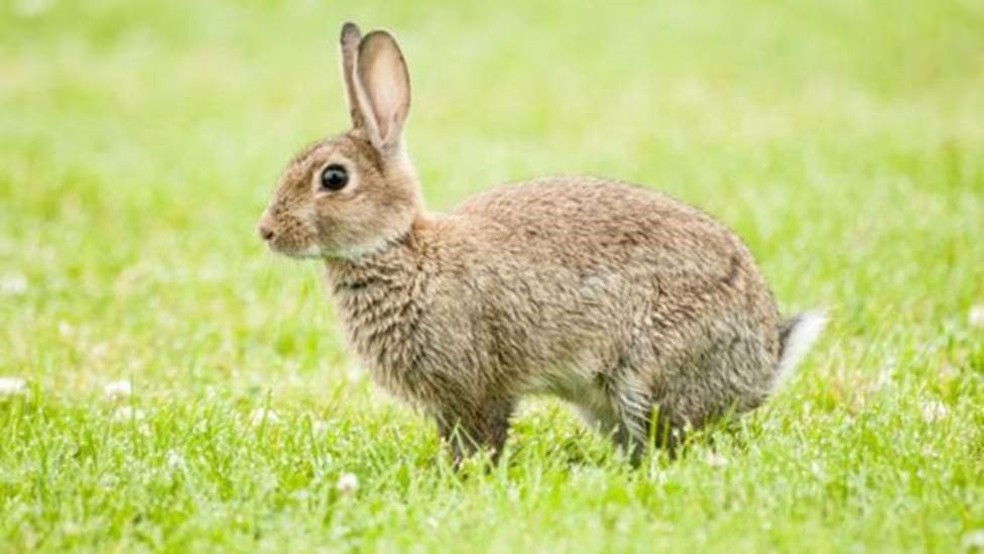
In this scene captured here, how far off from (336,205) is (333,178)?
113mm

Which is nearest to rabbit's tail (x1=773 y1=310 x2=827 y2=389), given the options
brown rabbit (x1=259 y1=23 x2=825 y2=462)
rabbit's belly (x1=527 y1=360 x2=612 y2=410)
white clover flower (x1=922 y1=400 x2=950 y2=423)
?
brown rabbit (x1=259 y1=23 x2=825 y2=462)

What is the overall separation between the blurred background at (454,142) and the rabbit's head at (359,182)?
1.44 m

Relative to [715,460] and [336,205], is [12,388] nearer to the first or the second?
[336,205]

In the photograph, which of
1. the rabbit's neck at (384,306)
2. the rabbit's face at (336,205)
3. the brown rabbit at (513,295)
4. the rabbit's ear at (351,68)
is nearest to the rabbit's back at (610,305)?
the brown rabbit at (513,295)

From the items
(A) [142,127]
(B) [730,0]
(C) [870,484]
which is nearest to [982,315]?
(C) [870,484]

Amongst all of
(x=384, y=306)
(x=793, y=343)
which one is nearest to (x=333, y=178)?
(x=384, y=306)

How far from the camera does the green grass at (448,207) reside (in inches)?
186

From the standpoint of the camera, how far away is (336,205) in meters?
5.66

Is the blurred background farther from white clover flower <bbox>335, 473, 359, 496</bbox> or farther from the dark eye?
white clover flower <bbox>335, 473, 359, 496</bbox>

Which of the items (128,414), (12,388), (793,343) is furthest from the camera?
(12,388)

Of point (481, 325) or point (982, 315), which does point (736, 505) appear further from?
point (982, 315)

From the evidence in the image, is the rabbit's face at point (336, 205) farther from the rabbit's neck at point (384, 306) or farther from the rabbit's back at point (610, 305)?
the rabbit's back at point (610, 305)

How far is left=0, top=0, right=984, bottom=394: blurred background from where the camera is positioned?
26.8ft

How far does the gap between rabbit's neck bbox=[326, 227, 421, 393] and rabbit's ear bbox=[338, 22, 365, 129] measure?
1.68 feet
